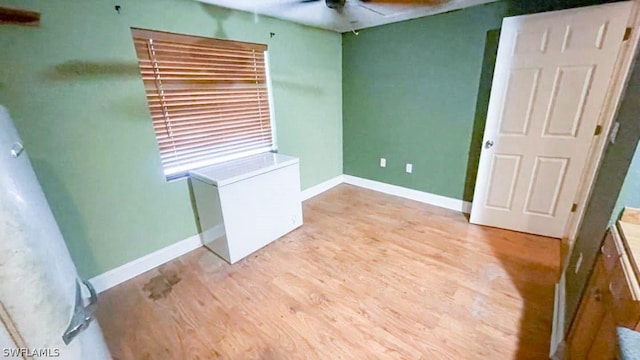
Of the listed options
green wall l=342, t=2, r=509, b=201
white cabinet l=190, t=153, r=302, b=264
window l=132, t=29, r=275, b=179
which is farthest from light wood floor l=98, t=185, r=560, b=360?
window l=132, t=29, r=275, b=179

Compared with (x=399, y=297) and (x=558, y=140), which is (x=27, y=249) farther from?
(x=558, y=140)

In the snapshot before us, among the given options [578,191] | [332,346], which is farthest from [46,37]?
[578,191]

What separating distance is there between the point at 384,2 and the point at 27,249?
2163 mm

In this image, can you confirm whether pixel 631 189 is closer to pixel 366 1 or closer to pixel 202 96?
pixel 366 1

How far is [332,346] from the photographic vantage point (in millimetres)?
1473

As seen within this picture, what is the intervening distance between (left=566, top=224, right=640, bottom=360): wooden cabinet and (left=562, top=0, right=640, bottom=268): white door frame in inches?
31.0

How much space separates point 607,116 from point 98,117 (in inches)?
147

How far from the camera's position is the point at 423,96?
2969 millimetres

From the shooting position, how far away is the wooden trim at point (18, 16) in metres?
1.39

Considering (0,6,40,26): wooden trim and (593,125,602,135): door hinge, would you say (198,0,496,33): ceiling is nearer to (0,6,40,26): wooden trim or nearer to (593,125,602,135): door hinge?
(0,6,40,26): wooden trim

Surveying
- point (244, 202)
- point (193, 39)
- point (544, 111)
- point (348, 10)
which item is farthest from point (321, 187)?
point (544, 111)

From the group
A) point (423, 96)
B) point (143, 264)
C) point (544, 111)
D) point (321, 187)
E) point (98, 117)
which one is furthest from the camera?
point (321, 187)

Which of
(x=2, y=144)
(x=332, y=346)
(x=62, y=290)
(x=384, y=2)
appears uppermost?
(x=384, y=2)

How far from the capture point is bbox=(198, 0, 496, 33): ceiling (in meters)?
2.05
